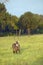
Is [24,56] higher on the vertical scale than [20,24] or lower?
higher

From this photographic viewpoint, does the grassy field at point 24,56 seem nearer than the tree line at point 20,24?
Yes

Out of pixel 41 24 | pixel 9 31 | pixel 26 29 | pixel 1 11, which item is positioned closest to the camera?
pixel 1 11

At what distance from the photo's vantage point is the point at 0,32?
186 ft

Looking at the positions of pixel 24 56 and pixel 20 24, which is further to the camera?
pixel 20 24

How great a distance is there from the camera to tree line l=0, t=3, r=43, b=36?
56750 mm

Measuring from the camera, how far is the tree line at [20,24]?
56.8 m

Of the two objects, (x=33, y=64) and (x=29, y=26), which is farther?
(x=29, y=26)

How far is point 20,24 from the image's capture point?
67.1 metres

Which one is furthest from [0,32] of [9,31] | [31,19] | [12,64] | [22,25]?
[12,64]

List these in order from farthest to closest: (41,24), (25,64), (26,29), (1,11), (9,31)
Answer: (41,24) < (26,29) < (9,31) < (1,11) < (25,64)

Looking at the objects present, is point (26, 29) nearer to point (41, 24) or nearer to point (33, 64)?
point (41, 24)

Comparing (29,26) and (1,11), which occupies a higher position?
(1,11)

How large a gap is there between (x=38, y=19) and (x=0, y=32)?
20916 millimetres

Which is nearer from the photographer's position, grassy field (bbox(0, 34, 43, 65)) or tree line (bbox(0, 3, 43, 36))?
grassy field (bbox(0, 34, 43, 65))
